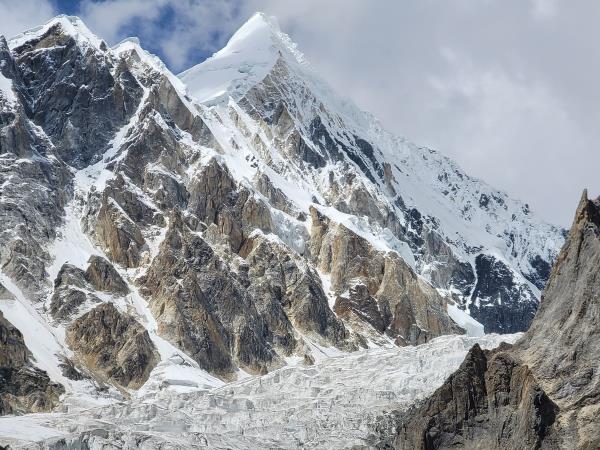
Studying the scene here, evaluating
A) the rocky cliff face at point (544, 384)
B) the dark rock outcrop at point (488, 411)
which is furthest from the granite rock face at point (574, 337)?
the dark rock outcrop at point (488, 411)

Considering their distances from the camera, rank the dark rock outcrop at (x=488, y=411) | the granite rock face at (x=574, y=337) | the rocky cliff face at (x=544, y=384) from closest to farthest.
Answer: the granite rock face at (x=574, y=337) → the rocky cliff face at (x=544, y=384) → the dark rock outcrop at (x=488, y=411)

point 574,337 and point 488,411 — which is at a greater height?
point 574,337

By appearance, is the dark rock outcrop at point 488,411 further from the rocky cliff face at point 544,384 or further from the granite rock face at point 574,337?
the granite rock face at point 574,337

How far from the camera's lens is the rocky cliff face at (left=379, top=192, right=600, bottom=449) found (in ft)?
398

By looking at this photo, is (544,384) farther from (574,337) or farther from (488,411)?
(488,411)

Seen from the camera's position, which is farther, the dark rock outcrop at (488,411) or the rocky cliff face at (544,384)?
the dark rock outcrop at (488,411)

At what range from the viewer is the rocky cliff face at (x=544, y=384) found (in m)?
121

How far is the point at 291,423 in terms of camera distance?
199125 mm

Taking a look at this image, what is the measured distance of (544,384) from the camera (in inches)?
5007

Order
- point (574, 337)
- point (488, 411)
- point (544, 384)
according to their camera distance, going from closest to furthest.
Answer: point (544, 384)
point (574, 337)
point (488, 411)

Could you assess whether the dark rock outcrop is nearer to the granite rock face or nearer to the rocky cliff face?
Answer: the rocky cliff face

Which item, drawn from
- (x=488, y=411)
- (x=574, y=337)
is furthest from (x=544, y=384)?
(x=488, y=411)

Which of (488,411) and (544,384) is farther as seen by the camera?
(488,411)

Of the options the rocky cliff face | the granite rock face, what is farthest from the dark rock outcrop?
the granite rock face
